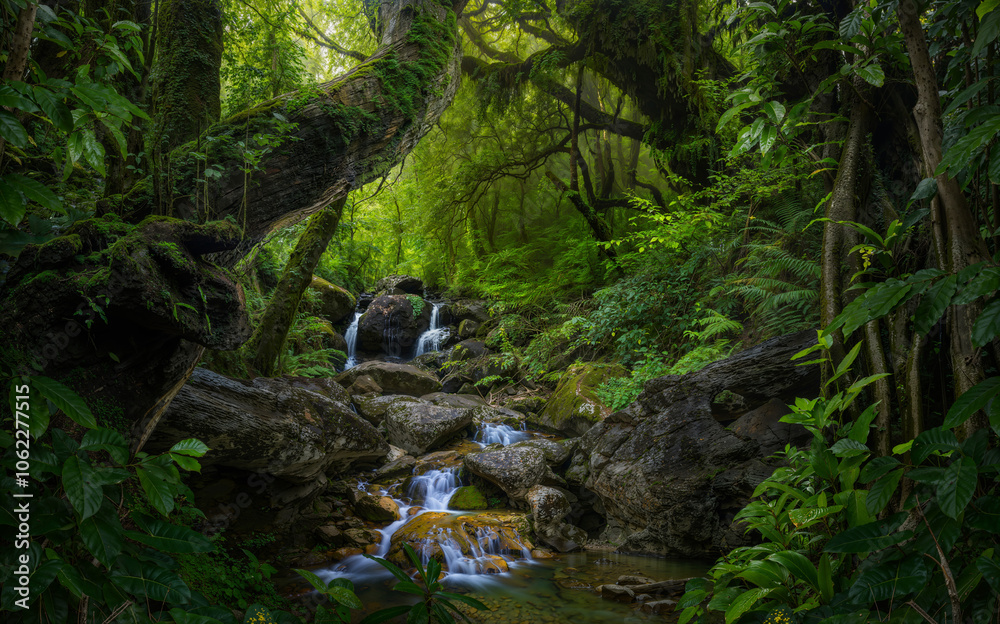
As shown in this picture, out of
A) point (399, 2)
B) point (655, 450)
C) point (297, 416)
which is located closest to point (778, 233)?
point (655, 450)

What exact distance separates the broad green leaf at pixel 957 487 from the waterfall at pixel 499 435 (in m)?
6.95

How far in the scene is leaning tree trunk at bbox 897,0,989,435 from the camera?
5.58ft

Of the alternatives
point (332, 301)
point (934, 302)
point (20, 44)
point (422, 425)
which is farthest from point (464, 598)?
point (332, 301)

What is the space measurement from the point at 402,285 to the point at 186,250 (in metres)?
14.5

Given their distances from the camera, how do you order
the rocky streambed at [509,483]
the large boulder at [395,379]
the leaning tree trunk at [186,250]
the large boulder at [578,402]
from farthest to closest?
the large boulder at [395,379] < the large boulder at [578,402] < the rocky streambed at [509,483] < the leaning tree trunk at [186,250]

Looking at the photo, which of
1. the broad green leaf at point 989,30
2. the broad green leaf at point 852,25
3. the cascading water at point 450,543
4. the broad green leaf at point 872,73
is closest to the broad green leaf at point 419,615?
the broad green leaf at point 989,30

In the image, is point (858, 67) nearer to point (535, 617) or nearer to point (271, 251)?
point (535, 617)

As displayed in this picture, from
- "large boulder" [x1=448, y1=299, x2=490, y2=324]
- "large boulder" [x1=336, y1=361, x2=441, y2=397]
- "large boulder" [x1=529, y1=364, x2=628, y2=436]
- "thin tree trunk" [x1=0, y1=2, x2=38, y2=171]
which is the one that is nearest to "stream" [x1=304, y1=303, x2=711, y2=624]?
"large boulder" [x1=529, y1=364, x2=628, y2=436]

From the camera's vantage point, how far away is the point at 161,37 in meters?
3.27

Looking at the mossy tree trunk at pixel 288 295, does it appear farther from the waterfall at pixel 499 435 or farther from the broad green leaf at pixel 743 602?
the broad green leaf at pixel 743 602

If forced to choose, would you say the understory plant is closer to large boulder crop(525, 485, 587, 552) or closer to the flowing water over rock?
the flowing water over rock

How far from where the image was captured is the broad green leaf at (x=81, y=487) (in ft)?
4.67

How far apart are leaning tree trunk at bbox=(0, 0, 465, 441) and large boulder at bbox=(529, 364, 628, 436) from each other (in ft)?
17.1

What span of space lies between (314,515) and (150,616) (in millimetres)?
4035
